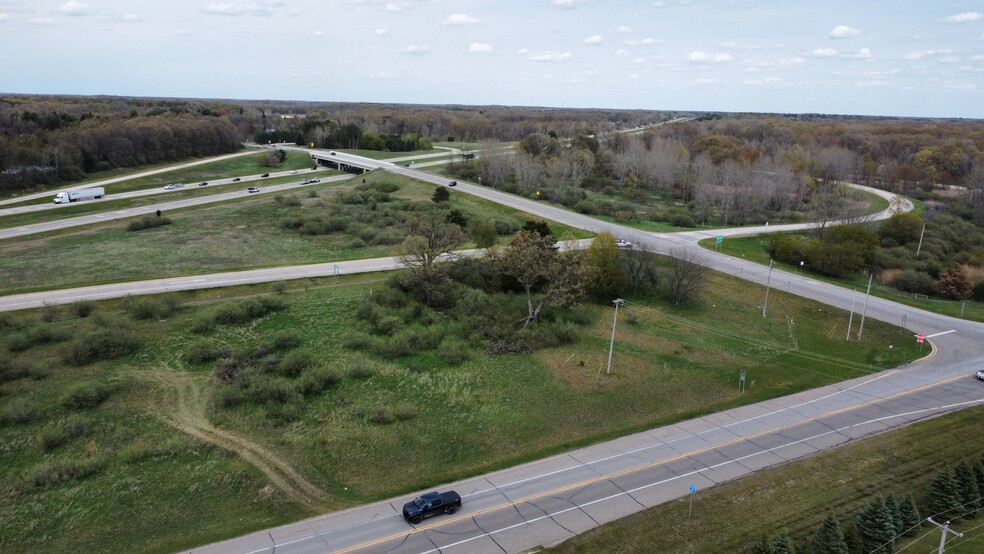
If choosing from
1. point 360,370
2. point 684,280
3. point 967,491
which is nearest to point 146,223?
point 360,370

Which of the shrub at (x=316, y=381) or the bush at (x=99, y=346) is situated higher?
the bush at (x=99, y=346)

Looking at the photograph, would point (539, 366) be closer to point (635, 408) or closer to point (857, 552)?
point (635, 408)

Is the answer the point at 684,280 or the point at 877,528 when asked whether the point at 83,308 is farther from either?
the point at 877,528

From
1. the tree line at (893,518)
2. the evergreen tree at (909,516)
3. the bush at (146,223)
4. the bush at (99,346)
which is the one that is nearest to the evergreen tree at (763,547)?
the tree line at (893,518)

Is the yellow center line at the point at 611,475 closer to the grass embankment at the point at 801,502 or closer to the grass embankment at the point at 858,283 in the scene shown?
the grass embankment at the point at 801,502

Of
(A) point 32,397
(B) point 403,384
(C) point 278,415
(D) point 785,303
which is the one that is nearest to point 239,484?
(C) point 278,415
